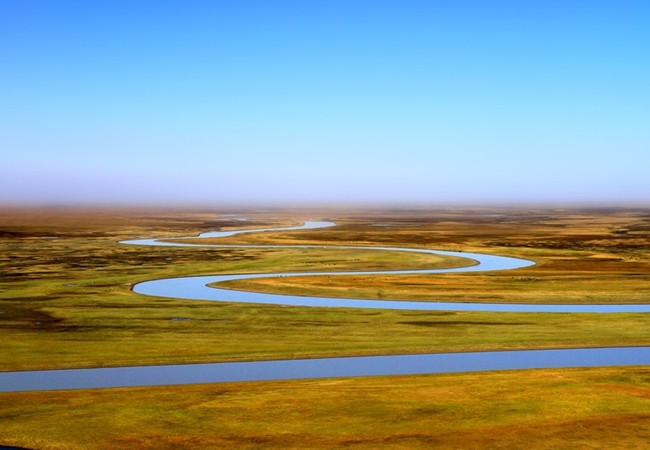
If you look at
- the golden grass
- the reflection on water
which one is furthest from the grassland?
the reflection on water

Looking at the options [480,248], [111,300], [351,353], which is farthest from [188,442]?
[480,248]

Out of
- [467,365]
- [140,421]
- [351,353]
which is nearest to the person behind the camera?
[140,421]

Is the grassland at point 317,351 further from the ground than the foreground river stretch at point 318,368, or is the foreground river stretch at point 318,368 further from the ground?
the grassland at point 317,351

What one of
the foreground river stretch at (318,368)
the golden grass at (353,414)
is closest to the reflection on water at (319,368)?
the foreground river stretch at (318,368)

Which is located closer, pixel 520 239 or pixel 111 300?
pixel 111 300

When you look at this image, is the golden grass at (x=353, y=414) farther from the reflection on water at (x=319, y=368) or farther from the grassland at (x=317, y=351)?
the reflection on water at (x=319, y=368)

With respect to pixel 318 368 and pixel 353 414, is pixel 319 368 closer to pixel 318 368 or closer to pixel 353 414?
pixel 318 368

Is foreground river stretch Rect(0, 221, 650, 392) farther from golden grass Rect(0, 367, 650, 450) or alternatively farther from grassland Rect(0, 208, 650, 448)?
golden grass Rect(0, 367, 650, 450)

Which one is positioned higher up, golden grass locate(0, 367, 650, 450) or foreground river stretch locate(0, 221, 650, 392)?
golden grass locate(0, 367, 650, 450)

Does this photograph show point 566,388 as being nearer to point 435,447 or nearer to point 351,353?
point 435,447
